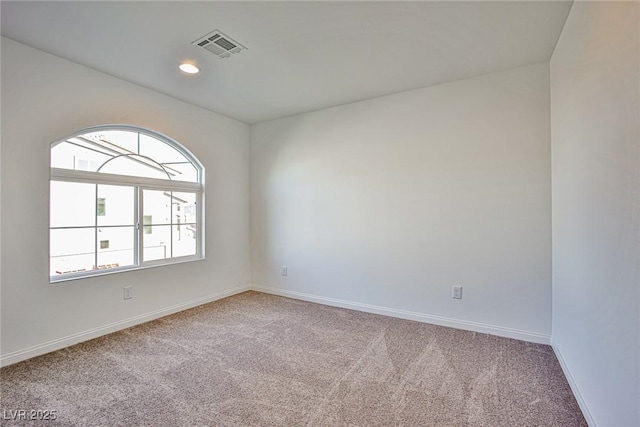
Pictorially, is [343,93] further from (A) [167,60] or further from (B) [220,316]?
(B) [220,316]

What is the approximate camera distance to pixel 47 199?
8.39ft

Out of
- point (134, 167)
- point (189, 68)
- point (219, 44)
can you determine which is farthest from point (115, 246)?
point (219, 44)

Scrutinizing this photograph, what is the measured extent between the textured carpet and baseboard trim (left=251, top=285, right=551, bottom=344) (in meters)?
0.08

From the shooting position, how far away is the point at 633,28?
121 centimetres

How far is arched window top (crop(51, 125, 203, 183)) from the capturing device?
279cm

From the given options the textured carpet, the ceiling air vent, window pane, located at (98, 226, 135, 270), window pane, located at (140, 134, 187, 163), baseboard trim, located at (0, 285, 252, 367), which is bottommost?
the textured carpet

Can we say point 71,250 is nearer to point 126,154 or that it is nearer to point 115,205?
point 115,205

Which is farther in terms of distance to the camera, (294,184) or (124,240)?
(294,184)

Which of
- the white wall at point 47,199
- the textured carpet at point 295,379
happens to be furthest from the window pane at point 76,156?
the textured carpet at point 295,379

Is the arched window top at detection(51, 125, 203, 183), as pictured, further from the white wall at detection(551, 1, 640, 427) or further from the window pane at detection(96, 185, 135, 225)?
the white wall at detection(551, 1, 640, 427)

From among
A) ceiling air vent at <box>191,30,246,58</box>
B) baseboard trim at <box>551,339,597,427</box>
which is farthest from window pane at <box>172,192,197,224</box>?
baseboard trim at <box>551,339,597,427</box>

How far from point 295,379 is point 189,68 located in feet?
9.33

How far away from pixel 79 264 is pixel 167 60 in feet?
6.80

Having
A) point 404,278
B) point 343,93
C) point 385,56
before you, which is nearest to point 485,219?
point 404,278
